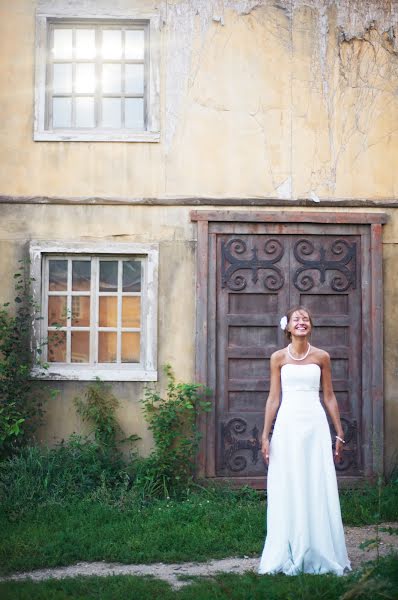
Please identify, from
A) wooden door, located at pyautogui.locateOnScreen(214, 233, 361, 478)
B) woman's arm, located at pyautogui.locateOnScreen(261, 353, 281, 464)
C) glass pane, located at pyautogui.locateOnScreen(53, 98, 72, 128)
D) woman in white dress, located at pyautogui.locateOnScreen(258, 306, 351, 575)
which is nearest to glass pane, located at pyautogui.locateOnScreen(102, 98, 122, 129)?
glass pane, located at pyautogui.locateOnScreen(53, 98, 72, 128)

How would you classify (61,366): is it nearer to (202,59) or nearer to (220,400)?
(220,400)

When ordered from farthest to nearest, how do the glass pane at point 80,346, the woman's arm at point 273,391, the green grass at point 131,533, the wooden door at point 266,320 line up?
1. the glass pane at point 80,346
2. the wooden door at point 266,320
3. the green grass at point 131,533
4. the woman's arm at point 273,391

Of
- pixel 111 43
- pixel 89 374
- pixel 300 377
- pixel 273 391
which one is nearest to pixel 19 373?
pixel 89 374

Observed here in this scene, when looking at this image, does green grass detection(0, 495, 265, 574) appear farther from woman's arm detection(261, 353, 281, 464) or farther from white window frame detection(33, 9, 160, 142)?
white window frame detection(33, 9, 160, 142)

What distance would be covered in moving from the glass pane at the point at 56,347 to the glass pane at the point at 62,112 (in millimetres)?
2240

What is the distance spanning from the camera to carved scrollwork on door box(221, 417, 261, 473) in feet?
29.3

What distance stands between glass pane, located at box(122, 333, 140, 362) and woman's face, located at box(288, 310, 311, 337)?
3.00m

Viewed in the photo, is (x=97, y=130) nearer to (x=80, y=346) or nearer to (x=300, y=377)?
(x=80, y=346)

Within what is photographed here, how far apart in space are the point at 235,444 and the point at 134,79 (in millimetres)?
4051

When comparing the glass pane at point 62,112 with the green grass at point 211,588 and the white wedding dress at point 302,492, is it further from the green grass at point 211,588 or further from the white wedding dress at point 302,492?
the green grass at point 211,588

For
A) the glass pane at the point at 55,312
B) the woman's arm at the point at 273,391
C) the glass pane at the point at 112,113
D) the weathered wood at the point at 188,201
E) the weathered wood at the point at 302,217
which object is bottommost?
the woman's arm at the point at 273,391

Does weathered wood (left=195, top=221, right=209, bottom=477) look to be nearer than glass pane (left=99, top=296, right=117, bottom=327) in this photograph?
Yes

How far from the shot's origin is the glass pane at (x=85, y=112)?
923cm

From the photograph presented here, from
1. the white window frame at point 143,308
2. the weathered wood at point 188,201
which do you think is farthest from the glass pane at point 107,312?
the weathered wood at point 188,201
